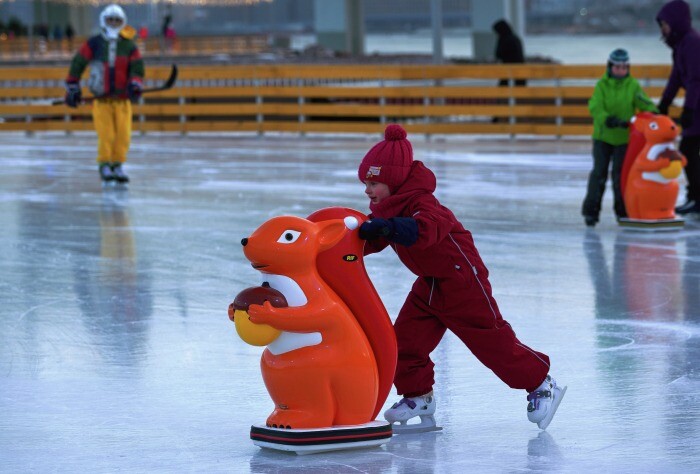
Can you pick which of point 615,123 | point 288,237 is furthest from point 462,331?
point 615,123

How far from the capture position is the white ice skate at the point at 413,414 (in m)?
5.31

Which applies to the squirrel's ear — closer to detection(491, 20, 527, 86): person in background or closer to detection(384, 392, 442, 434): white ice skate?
detection(384, 392, 442, 434): white ice skate

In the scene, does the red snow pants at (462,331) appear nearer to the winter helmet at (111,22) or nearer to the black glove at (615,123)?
the black glove at (615,123)

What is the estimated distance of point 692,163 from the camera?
11.5 meters

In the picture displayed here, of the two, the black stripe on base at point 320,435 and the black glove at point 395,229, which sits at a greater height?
the black glove at point 395,229

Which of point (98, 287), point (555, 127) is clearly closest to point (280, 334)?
point (98, 287)

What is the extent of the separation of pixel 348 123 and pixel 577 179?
684 cm

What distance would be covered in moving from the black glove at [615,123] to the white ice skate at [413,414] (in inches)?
221

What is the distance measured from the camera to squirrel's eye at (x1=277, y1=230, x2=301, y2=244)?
15.8 ft

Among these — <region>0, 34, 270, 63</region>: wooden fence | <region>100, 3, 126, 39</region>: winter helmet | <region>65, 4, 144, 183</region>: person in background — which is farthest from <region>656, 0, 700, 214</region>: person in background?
<region>0, 34, 270, 63</region>: wooden fence

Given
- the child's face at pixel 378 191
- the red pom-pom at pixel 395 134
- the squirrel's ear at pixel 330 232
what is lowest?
the squirrel's ear at pixel 330 232

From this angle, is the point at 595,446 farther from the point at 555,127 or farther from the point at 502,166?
the point at 555,127

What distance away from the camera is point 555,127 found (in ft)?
64.1

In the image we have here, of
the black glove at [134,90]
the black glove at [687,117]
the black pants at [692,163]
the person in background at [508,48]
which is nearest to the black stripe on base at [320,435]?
the black glove at [687,117]
